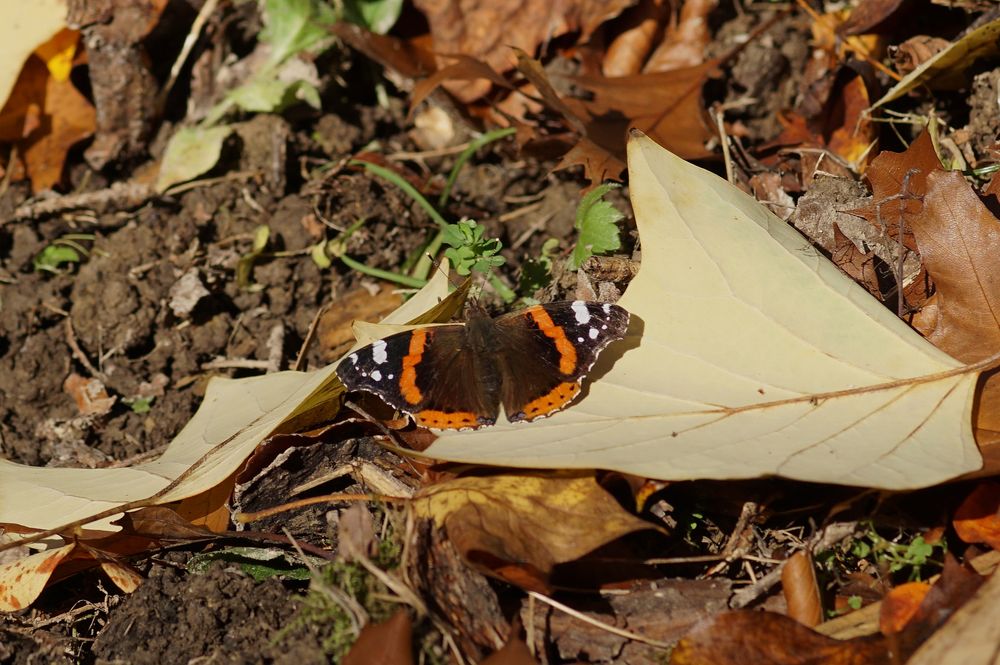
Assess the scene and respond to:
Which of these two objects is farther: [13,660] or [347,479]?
[347,479]

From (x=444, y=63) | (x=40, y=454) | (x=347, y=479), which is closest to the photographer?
(x=347, y=479)

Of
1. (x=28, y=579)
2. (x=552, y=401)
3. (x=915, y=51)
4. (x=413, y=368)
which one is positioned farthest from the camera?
(x=915, y=51)

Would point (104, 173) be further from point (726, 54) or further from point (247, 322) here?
point (726, 54)

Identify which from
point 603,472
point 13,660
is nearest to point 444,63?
point 603,472

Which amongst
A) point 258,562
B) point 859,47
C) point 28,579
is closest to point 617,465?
point 258,562

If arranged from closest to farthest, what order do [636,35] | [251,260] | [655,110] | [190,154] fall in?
[655,110], [251,260], [190,154], [636,35]

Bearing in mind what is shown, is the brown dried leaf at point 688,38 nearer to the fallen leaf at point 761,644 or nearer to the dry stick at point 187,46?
the dry stick at point 187,46

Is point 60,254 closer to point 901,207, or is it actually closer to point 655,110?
point 655,110
